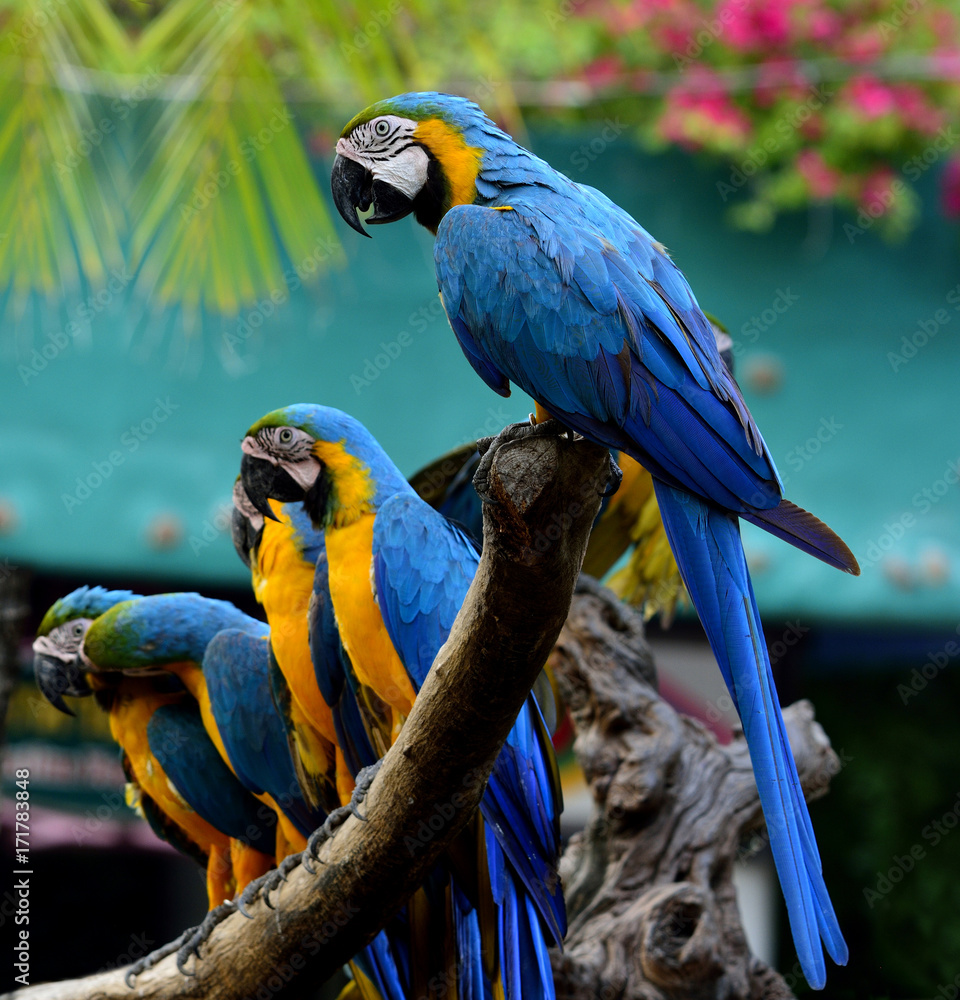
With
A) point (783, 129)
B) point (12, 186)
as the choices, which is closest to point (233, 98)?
point (12, 186)

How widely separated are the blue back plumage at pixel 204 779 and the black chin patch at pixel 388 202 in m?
1.19

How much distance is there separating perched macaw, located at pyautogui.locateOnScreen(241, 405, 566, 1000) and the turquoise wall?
1.87m

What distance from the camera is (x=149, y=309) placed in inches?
153

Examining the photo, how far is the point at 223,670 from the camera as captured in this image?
2094 mm

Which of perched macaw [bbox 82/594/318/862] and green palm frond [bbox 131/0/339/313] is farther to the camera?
green palm frond [bbox 131/0/339/313]

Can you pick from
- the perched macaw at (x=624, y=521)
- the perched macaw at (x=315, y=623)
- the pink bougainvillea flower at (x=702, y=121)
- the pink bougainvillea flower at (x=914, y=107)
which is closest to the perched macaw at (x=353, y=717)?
the perched macaw at (x=315, y=623)

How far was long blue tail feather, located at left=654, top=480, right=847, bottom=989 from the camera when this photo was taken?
50.4 inches

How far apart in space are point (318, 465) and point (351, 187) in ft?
1.71

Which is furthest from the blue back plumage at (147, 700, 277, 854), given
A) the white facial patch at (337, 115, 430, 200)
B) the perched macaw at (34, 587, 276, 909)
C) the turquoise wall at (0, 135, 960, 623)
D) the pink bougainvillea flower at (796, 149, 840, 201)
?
the pink bougainvillea flower at (796, 149, 840, 201)

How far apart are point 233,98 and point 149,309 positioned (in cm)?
158

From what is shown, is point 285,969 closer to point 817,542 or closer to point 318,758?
point 318,758

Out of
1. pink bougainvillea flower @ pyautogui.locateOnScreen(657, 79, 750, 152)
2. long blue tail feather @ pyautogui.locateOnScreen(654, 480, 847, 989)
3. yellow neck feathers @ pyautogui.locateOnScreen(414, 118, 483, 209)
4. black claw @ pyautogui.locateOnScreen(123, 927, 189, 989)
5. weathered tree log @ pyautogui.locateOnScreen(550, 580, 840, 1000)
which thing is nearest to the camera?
long blue tail feather @ pyautogui.locateOnScreen(654, 480, 847, 989)

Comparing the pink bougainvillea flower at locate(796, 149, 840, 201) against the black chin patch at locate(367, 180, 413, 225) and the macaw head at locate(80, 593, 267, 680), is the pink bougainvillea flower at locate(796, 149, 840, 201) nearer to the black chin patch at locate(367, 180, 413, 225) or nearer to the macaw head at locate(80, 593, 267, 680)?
the black chin patch at locate(367, 180, 413, 225)

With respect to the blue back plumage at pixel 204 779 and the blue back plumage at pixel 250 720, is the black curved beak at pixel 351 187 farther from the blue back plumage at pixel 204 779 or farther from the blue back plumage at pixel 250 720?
the blue back plumage at pixel 204 779
